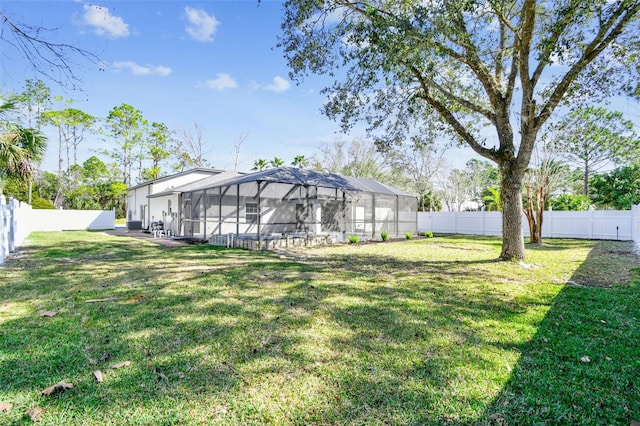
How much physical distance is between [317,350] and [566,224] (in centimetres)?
1989

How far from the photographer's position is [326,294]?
207 inches

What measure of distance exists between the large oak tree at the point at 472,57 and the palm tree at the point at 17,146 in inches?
286

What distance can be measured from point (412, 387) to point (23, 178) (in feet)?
38.4

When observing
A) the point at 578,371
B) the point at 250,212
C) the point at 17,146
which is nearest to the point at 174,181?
the point at 250,212

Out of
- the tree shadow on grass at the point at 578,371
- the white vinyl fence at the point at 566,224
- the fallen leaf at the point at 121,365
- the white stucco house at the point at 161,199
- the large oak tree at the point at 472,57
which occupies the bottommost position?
the tree shadow on grass at the point at 578,371

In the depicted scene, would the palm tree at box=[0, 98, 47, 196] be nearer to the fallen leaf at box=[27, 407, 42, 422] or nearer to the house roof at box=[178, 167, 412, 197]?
the house roof at box=[178, 167, 412, 197]

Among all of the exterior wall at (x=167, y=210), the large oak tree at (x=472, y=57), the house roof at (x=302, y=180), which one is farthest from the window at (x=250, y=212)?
the large oak tree at (x=472, y=57)

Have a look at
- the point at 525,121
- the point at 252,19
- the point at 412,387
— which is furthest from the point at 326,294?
the point at 252,19

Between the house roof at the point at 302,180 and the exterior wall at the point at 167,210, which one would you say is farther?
the exterior wall at the point at 167,210

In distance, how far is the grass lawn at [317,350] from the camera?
2207mm

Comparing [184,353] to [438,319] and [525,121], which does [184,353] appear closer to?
[438,319]

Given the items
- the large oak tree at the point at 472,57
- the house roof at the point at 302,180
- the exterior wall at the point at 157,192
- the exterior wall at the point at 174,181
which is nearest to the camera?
the large oak tree at the point at 472,57

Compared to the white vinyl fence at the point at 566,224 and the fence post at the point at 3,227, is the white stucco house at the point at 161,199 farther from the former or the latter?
the white vinyl fence at the point at 566,224

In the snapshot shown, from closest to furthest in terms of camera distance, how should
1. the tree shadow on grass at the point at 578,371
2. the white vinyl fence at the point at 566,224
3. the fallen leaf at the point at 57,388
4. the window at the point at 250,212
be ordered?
the tree shadow on grass at the point at 578,371 < the fallen leaf at the point at 57,388 < the white vinyl fence at the point at 566,224 < the window at the point at 250,212
